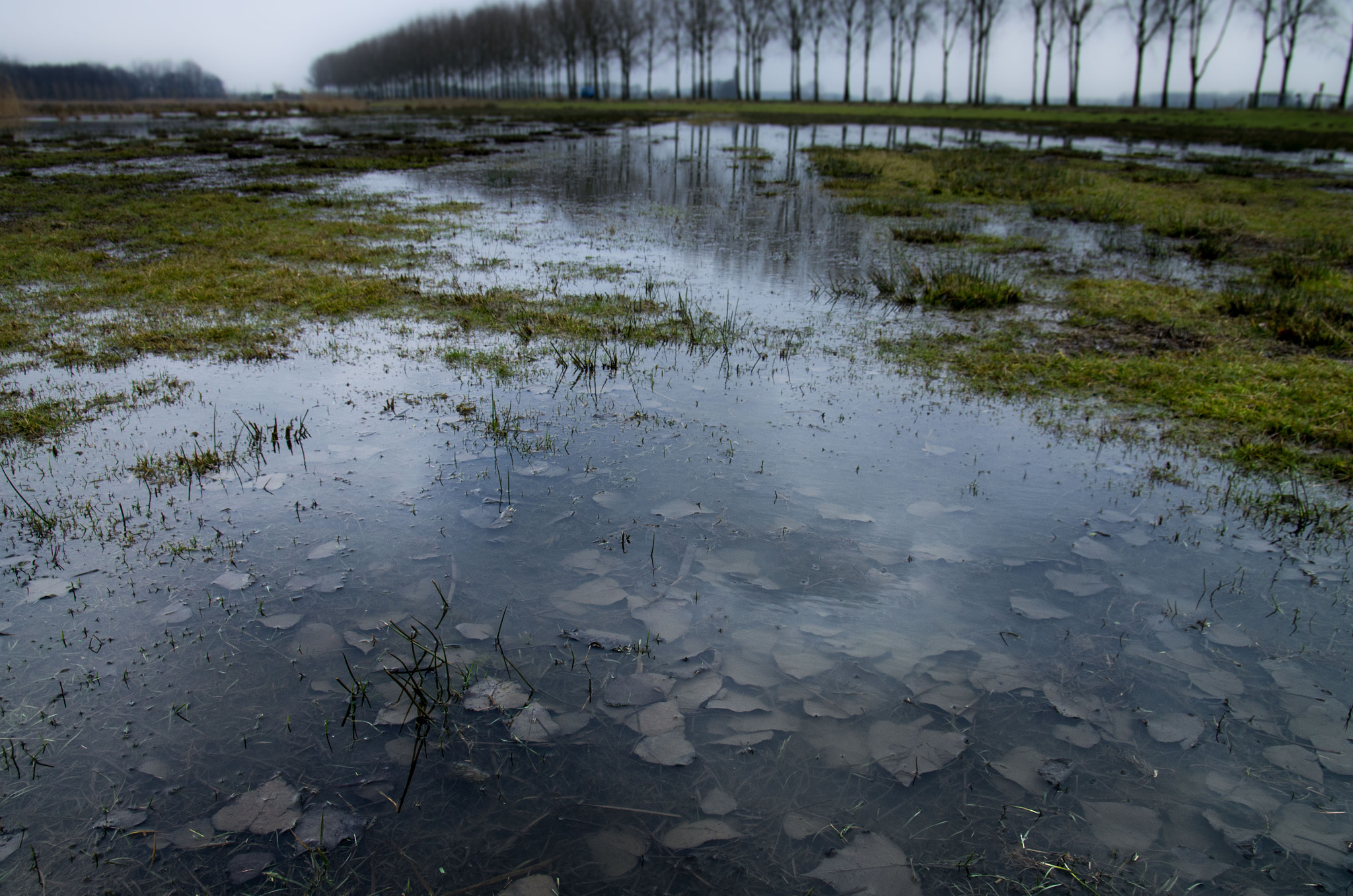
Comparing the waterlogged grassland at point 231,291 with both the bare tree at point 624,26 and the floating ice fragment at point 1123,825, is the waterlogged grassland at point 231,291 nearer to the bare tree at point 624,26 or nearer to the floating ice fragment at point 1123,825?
the floating ice fragment at point 1123,825

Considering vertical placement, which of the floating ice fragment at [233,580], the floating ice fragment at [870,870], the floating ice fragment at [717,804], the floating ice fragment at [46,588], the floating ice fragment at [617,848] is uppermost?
the floating ice fragment at [46,588]

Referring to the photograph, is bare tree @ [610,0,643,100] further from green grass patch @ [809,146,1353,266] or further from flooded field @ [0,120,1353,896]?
flooded field @ [0,120,1353,896]

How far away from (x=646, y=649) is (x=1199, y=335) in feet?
25.5

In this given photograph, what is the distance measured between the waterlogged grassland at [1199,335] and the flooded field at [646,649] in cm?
83

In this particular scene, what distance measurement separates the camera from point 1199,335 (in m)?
7.76

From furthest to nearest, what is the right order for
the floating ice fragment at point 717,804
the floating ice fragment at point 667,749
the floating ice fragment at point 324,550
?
the floating ice fragment at point 324,550 → the floating ice fragment at point 667,749 → the floating ice fragment at point 717,804

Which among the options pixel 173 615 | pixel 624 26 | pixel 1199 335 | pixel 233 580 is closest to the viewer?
pixel 173 615

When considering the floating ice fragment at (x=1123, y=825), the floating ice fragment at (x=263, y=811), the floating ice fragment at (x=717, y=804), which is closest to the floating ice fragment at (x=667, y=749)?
the floating ice fragment at (x=717, y=804)

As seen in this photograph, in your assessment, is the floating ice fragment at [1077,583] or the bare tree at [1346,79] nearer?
the floating ice fragment at [1077,583]

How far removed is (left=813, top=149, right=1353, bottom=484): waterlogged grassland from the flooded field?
2.73ft

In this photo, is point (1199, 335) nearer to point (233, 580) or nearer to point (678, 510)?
point (678, 510)

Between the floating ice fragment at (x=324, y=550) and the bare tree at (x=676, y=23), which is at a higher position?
the bare tree at (x=676, y=23)

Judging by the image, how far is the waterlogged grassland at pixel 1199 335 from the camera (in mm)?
5629

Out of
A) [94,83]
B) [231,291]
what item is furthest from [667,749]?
[94,83]
